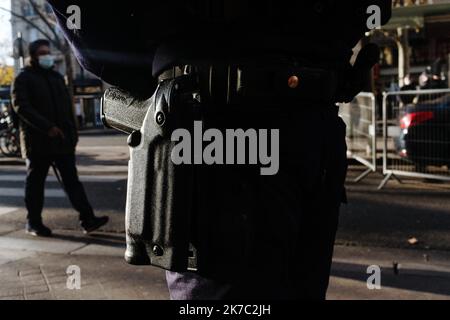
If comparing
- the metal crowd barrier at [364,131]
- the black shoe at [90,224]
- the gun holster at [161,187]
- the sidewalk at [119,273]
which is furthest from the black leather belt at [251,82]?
the metal crowd barrier at [364,131]

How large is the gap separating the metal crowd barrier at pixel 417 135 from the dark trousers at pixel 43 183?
157 inches

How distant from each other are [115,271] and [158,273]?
1.13 feet

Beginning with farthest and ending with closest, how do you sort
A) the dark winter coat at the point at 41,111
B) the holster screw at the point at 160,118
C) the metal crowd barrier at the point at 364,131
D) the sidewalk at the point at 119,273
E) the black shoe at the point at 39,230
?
1. the metal crowd barrier at the point at 364,131
2. the black shoe at the point at 39,230
3. the dark winter coat at the point at 41,111
4. the sidewalk at the point at 119,273
5. the holster screw at the point at 160,118

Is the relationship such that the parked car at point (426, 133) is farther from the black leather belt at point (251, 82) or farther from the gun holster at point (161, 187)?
the gun holster at point (161, 187)

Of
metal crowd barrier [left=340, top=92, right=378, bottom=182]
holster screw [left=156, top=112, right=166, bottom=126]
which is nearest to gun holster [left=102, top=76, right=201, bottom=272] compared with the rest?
holster screw [left=156, top=112, right=166, bottom=126]

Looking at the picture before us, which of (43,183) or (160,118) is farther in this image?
(43,183)

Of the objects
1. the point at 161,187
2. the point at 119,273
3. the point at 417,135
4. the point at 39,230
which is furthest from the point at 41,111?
the point at 417,135

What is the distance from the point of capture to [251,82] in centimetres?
143

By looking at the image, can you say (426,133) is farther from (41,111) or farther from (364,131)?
(41,111)

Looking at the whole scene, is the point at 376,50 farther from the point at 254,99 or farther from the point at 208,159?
the point at 208,159

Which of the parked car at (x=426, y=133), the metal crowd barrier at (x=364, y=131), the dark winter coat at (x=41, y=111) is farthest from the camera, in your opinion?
the metal crowd barrier at (x=364, y=131)

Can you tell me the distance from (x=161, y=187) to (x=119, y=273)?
285cm

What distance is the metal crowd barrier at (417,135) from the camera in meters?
7.19
